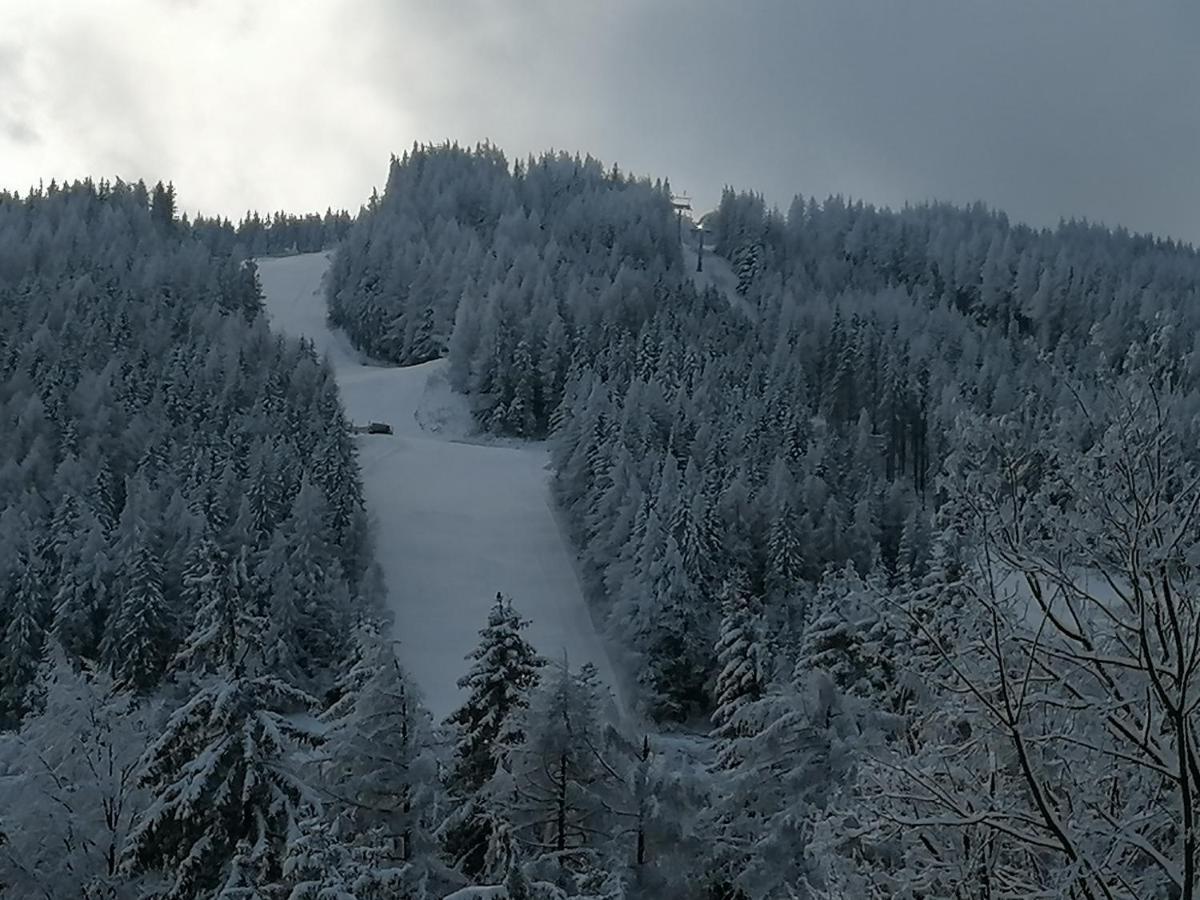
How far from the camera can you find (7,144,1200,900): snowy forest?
18.4ft

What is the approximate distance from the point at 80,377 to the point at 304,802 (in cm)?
6247

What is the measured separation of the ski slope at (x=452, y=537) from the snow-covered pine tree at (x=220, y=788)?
73.0 feet

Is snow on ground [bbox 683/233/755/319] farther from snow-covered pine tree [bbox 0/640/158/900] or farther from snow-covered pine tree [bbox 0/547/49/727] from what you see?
snow-covered pine tree [bbox 0/640/158/900]

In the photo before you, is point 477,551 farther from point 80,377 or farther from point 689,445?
point 80,377

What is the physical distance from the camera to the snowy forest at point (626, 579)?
5.61 metres

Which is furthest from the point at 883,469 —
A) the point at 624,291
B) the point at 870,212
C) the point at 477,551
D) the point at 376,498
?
the point at 870,212

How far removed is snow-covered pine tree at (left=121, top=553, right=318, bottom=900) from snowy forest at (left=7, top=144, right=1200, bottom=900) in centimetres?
6

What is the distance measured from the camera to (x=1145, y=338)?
19.4 feet

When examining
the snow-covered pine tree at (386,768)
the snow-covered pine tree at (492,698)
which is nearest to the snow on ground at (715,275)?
the snow-covered pine tree at (492,698)

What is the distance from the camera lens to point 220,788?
12.7 metres

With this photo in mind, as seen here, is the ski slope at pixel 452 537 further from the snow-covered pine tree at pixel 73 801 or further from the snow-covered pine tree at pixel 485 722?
the snow-covered pine tree at pixel 73 801

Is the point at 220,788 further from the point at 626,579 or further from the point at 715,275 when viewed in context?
the point at 715,275

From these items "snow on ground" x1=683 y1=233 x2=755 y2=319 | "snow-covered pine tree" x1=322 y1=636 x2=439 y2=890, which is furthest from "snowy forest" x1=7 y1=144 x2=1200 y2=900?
"snow on ground" x1=683 y1=233 x2=755 y2=319

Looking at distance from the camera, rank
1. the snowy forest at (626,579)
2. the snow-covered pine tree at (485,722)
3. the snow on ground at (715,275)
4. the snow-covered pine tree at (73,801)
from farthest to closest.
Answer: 1. the snow on ground at (715,275)
2. the snow-covered pine tree at (485,722)
3. the snow-covered pine tree at (73,801)
4. the snowy forest at (626,579)
